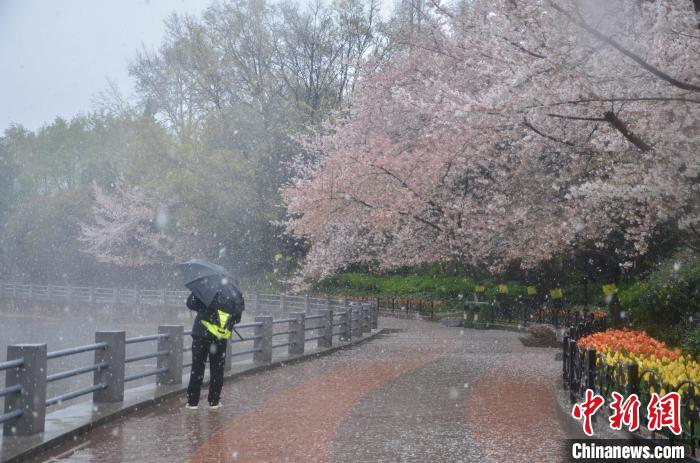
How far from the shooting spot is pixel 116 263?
5459 centimetres

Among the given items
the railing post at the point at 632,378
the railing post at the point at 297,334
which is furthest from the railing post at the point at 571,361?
the railing post at the point at 297,334

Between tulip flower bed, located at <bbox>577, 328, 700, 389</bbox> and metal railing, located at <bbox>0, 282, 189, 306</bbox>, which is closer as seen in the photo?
tulip flower bed, located at <bbox>577, 328, 700, 389</bbox>

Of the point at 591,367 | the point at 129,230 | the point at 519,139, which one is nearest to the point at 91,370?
the point at 591,367

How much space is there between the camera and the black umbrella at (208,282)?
10.9m

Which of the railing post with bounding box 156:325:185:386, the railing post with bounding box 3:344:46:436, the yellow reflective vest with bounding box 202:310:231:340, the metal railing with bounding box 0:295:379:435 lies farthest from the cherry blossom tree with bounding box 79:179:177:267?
the railing post with bounding box 3:344:46:436

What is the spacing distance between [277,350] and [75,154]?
59.2m

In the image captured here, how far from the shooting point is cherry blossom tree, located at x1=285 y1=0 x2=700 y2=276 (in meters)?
11.2

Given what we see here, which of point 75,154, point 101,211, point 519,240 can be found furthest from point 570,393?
point 75,154

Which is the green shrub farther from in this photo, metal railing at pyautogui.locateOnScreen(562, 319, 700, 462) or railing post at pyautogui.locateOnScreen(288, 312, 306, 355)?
railing post at pyautogui.locateOnScreen(288, 312, 306, 355)

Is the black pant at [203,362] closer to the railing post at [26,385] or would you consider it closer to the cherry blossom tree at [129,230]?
the railing post at [26,385]

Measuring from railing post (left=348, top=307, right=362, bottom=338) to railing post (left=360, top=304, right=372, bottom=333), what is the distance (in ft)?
2.40

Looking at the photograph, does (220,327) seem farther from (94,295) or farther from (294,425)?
(94,295)

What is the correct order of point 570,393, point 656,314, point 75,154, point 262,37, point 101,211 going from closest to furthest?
point 570,393 < point 656,314 < point 262,37 < point 101,211 < point 75,154

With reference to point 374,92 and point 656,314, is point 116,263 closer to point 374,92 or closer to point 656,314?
point 374,92
